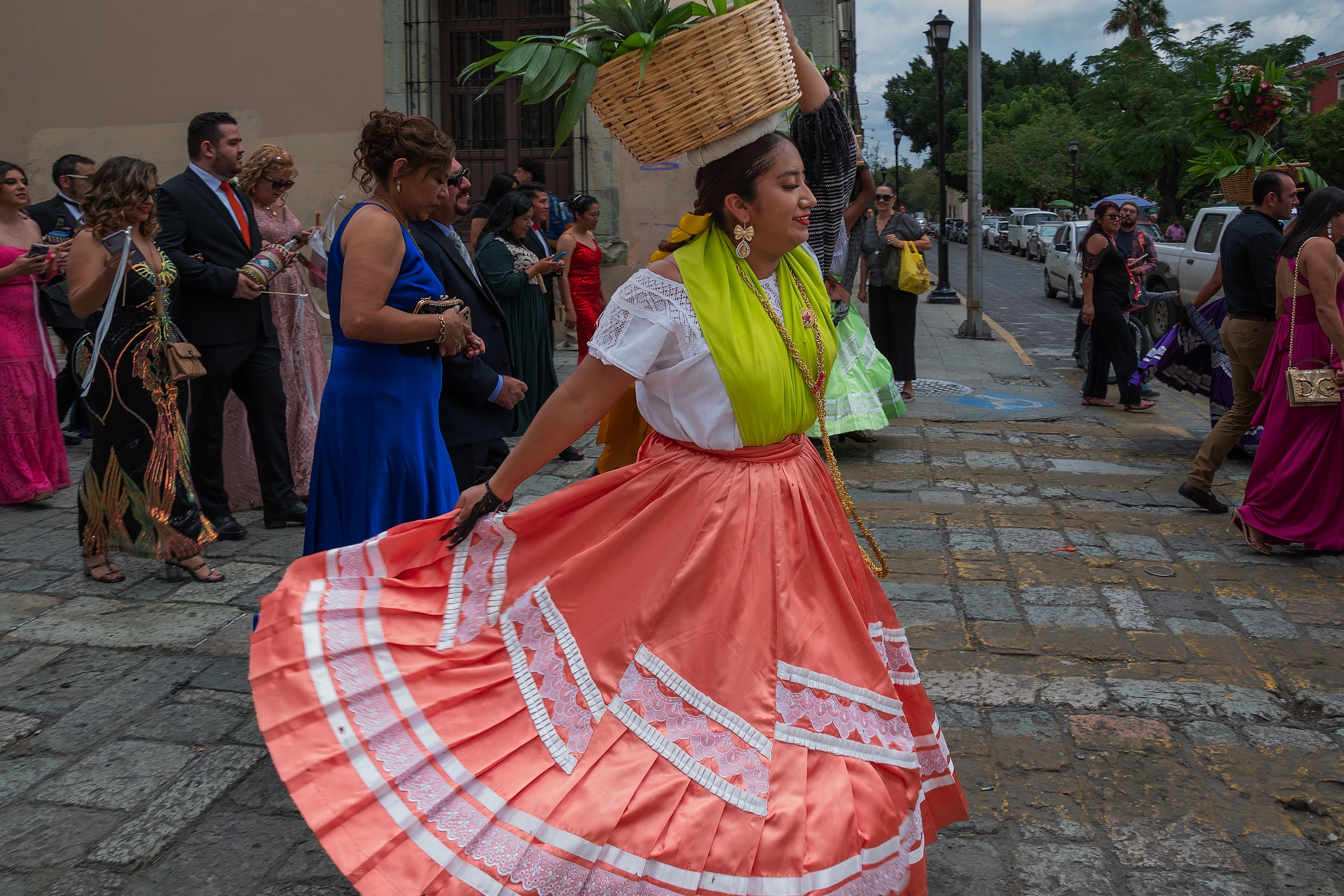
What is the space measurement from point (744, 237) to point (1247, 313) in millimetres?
4950

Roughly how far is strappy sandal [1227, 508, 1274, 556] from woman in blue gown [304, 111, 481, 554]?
4319mm

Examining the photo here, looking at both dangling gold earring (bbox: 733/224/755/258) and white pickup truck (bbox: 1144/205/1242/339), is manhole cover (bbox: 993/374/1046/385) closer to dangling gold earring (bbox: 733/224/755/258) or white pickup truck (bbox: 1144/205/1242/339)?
white pickup truck (bbox: 1144/205/1242/339)

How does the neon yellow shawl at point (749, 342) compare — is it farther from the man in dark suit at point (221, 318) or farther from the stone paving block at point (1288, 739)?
the man in dark suit at point (221, 318)

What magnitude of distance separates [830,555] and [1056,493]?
474cm

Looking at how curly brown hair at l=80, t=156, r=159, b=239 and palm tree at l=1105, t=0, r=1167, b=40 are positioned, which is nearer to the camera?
curly brown hair at l=80, t=156, r=159, b=239

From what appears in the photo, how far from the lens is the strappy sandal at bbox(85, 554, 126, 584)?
508cm

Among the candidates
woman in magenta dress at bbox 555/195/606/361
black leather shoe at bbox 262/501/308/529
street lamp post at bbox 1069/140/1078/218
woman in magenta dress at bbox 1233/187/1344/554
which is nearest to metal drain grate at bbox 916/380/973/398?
woman in magenta dress at bbox 555/195/606/361

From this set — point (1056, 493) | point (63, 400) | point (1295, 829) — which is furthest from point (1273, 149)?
point (63, 400)

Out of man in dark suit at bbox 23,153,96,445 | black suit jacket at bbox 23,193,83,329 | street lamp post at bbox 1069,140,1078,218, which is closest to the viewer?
→ black suit jacket at bbox 23,193,83,329

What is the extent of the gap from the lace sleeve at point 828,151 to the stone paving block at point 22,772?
283 centimetres

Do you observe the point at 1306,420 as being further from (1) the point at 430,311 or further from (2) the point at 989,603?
(1) the point at 430,311

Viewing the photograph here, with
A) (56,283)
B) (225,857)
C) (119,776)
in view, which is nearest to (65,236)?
(56,283)

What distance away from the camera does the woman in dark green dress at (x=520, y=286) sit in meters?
7.44

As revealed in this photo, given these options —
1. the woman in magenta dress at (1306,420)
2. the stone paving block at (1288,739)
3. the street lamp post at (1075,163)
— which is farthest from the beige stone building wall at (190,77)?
the street lamp post at (1075,163)
